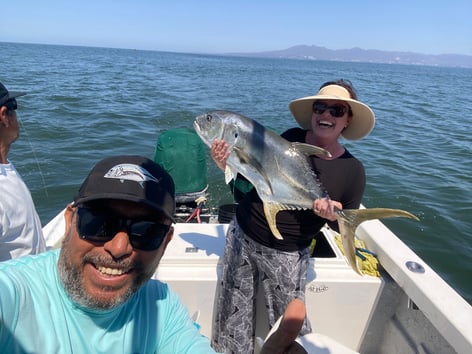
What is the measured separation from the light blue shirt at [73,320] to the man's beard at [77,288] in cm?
4

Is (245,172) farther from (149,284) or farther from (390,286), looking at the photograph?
(390,286)

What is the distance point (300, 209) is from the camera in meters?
2.62

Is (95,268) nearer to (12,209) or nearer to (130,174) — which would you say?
(130,174)

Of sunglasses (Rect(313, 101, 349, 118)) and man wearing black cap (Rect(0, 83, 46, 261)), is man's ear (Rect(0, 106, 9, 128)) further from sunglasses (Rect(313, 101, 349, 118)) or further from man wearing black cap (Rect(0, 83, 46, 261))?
sunglasses (Rect(313, 101, 349, 118))

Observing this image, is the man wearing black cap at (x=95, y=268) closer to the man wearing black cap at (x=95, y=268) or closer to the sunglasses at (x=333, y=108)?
the man wearing black cap at (x=95, y=268)

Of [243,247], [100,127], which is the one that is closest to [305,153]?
[243,247]

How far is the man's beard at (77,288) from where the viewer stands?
1333 mm

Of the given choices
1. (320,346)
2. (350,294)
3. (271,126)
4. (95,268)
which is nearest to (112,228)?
(95,268)

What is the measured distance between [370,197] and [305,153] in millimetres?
5764

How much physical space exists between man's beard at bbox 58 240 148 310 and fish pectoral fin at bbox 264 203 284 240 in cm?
124

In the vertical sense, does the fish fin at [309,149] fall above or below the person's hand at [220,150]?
above

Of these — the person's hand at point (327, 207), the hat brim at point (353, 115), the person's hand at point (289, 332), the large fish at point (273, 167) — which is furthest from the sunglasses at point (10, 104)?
the person's hand at point (289, 332)

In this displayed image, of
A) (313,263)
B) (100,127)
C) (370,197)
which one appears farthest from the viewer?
(100,127)

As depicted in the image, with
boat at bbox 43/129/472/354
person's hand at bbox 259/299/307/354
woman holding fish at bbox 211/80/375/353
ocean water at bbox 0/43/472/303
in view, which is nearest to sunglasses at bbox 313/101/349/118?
woman holding fish at bbox 211/80/375/353
